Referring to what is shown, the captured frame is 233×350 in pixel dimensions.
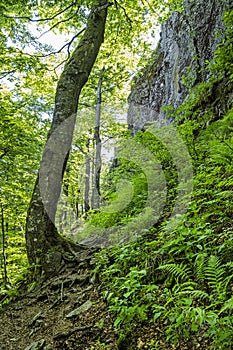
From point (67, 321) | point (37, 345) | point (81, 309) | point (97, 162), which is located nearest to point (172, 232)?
point (81, 309)

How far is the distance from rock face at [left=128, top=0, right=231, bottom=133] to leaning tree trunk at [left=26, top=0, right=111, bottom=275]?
2.77 m

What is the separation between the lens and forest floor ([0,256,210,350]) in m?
2.33

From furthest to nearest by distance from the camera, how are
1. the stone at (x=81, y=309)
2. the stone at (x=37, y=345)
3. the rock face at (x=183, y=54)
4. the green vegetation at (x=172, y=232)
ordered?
1. the rock face at (x=183, y=54)
2. the stone at (x=81, y=309)
3. the stone at (x=37, y=345)
4. the green vegetation at (x=172, y=232)

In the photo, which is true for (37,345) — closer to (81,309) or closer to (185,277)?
(81,309)

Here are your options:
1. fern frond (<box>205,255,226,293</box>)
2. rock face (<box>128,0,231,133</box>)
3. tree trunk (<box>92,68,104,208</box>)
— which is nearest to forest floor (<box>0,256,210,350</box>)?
fern frond (<box>205,255,226,293</box>)

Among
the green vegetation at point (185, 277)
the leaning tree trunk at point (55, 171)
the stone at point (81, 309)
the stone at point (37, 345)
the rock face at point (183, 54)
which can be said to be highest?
the rock face at point (183, 54)

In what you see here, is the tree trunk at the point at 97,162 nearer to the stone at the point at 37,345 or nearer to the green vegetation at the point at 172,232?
the green vegetation at the point at 172,232

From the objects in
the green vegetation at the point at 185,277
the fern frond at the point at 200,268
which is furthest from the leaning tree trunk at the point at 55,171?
the fern frond at the point at 200,268

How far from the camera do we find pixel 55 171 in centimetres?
537

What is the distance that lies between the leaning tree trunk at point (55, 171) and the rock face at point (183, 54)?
9.10 ft

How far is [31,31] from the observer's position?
309 inches

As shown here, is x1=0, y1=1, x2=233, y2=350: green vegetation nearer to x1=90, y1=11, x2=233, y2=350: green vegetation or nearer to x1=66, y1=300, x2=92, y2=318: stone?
x1=90, y1=11, x2=233, y2=350: green vegetation

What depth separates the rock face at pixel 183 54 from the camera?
756 centimetres

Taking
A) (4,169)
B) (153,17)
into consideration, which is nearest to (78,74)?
(4,169)
